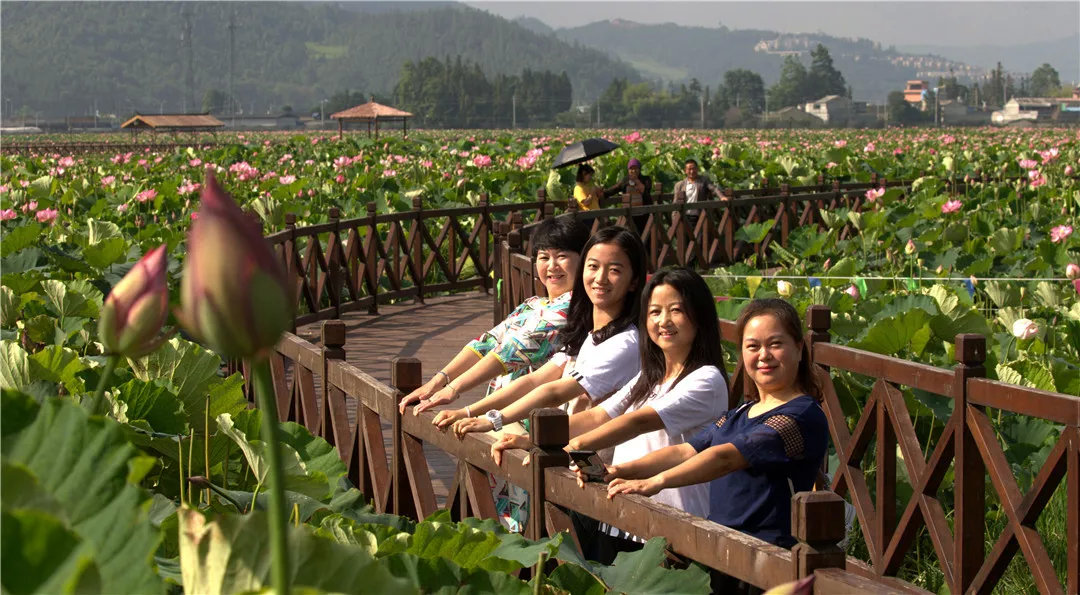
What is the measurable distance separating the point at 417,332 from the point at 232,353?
8.63 metres

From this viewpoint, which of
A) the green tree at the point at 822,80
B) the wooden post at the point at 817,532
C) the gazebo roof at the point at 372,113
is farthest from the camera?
the green tree at the point at 822,80

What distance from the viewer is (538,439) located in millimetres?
2463

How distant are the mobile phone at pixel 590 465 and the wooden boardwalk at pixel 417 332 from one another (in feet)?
13.9

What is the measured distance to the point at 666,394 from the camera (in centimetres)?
312

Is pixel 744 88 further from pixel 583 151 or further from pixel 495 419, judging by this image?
pixel 495 419

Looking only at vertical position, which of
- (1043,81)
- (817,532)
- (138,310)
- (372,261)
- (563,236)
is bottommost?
(372,261)

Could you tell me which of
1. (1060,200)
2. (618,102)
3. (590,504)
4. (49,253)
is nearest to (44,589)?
(590,504)

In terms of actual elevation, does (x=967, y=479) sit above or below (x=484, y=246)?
above

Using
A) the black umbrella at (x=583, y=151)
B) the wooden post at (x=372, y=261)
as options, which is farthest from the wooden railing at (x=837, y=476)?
the black umbrella at (x=583, y=151)

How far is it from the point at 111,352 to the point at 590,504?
1537 millimetres

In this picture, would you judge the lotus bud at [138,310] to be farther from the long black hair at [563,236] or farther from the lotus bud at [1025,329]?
the lotus bud at [1025,329]

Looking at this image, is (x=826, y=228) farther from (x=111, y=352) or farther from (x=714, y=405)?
(x=111, y=352)

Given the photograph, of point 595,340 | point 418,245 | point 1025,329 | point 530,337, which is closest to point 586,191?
→ point 418,245

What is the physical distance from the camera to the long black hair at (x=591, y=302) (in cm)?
356
